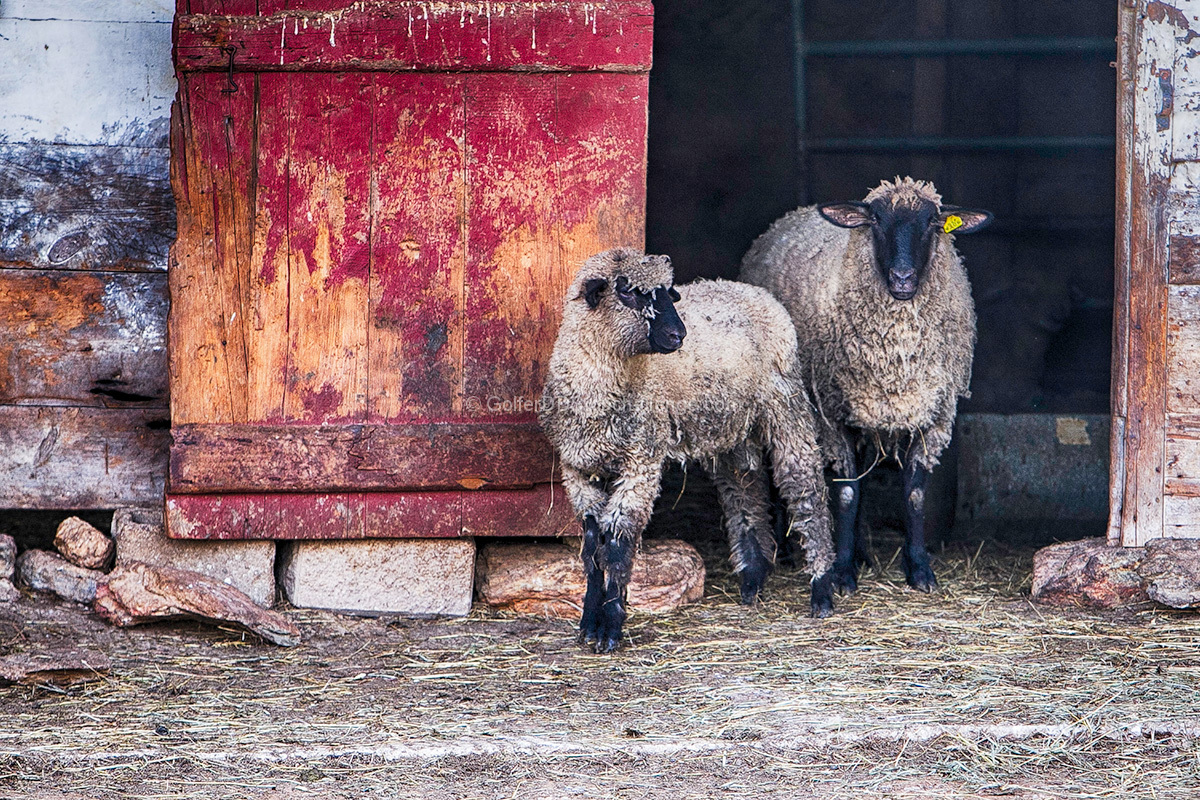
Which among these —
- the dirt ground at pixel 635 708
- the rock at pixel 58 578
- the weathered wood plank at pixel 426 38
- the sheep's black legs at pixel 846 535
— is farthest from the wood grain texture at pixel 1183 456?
the rock at pixel 58 578

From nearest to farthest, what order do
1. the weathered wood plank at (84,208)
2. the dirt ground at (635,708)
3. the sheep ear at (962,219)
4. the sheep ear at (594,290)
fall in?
the dirt ground at (635,708) → the sheep ear at (594,290) → the weathered wood plank at (84,208) → the sheep ear at (962,219)

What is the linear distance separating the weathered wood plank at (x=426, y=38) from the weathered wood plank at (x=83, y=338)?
1.14 m

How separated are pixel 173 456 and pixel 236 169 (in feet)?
3.92

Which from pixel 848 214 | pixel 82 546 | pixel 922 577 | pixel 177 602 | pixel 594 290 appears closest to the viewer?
pixel 594 290

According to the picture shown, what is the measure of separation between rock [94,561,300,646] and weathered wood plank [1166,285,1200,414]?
380 centimetres

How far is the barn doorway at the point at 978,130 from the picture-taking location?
8.70 m

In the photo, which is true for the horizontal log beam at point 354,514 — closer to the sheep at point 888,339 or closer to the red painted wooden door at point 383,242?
the red painted wooden door at point 383,242

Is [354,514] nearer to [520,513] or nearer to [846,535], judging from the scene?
[520,513]

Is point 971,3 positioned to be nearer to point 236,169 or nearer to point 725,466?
point 725,466

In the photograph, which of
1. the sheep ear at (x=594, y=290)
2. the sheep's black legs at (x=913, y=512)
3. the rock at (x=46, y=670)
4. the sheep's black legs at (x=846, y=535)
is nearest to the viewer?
the rock at (x=46, y=670)

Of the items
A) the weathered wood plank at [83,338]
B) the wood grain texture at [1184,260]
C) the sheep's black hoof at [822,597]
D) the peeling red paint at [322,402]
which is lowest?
the sheep's black hoof at [822,597]

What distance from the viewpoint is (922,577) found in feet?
19.0

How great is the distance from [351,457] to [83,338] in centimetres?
138

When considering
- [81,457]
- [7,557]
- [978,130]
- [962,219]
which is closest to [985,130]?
[978,130]
